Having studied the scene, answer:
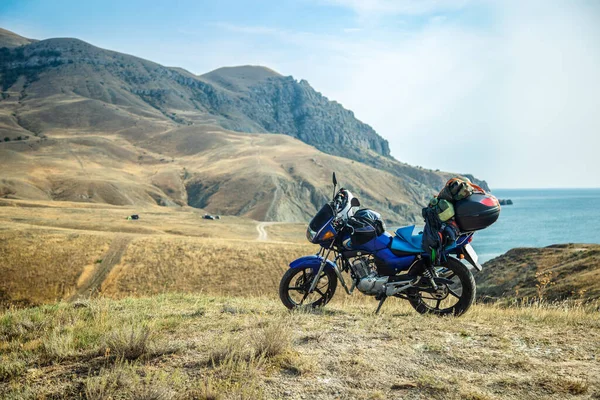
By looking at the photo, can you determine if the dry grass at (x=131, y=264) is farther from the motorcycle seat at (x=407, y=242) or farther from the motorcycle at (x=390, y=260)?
the motorcycle seat at (x=407, y=242)

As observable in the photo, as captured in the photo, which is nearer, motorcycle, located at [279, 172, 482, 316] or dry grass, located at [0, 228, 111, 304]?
motorcycle, located at [279, 172, 482, 316]

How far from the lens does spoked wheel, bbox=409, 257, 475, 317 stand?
8.04 m

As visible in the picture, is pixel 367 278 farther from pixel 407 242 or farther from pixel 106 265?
pixel 106 265

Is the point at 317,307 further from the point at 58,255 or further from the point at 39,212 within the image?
the point at 39,212

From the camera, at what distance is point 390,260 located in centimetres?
816

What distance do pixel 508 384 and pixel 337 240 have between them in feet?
13.4

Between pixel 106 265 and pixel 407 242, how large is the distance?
124ft

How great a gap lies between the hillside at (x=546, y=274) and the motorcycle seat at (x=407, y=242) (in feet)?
39.6

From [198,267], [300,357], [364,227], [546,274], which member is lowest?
[198,267]

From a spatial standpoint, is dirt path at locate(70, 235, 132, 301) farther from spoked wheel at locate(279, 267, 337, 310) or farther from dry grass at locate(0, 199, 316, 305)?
spoked wheel at locate(279, 267, 337, 310)

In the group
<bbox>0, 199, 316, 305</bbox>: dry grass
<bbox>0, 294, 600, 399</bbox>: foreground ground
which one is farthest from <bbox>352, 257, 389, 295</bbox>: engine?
<bbox>0, 199, 316, 305</bbox>: dry grass

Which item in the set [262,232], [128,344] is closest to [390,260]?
[128,344]

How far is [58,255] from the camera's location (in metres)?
40.0

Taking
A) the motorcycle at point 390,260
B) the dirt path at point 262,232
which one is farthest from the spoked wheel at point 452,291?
the dirt path at point 262,232
